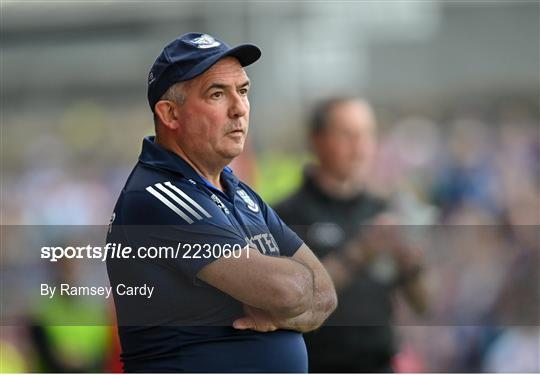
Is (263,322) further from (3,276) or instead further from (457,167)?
(457,167)

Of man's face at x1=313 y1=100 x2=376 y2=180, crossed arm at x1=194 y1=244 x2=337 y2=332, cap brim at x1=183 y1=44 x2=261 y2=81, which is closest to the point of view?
crossed arm at x1=194 y1=244 x2=337 y2=332

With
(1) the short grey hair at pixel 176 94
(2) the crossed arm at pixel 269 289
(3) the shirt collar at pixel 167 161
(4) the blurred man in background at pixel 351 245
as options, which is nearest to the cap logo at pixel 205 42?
(1) the short grey hair at pixel 176 94

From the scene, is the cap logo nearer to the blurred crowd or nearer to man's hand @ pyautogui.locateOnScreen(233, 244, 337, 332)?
man's hand @ pyautogui.locateOnScreen(233, 244, 337, 332)

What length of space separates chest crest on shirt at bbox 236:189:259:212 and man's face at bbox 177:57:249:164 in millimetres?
129

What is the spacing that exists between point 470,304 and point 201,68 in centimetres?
353

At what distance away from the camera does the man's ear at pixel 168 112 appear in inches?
123

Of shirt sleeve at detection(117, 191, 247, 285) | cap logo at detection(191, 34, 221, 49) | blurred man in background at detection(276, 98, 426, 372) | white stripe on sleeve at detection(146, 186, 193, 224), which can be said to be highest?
cap logo at detection(191, 34, 221, 49)

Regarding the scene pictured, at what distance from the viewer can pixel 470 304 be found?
6180mm

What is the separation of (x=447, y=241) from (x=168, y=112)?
352 centimetres

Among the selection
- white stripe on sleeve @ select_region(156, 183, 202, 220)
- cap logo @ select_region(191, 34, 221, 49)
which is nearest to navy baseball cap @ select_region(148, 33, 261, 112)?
cap logo @ select_region(191, 34, 221, 49)

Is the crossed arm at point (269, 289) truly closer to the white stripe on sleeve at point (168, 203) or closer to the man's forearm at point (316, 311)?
the man's forearm at point (316, 311)

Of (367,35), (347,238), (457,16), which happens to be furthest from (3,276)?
(457,16)

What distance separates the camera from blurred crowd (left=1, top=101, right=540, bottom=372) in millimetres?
5809

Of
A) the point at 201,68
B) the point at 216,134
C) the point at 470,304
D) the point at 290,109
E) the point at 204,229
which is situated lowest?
the point at 470,304
